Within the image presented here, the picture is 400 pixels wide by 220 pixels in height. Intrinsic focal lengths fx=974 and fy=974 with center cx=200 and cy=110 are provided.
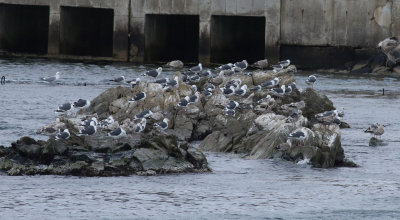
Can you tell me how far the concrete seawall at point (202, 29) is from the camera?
39.9 metres

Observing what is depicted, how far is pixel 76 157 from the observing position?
17.4 metres

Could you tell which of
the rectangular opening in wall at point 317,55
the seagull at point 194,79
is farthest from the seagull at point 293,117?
the rectangular opening in wall at point 317,55

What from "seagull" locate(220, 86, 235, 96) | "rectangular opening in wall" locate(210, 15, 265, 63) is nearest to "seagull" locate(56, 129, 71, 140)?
"seagull" locate(220, 86, 235, 96)

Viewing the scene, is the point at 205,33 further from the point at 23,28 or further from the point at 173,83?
the point at 173,83

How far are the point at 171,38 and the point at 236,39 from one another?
3.22 metres

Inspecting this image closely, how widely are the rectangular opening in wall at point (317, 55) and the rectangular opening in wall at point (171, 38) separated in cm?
628

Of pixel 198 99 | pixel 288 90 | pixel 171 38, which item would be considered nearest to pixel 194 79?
pixel 198 99

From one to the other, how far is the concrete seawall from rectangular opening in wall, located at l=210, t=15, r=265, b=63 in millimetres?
44

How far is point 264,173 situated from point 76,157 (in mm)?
3480

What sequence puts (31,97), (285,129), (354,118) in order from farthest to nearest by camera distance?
(31,97) → (354,118) → (285,129)

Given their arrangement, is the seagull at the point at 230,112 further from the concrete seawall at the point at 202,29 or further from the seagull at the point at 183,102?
the concrete seawall at the point at 202,29

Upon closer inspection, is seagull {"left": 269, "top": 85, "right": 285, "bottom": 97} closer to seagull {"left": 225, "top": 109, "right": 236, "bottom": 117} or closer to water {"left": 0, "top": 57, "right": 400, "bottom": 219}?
seagull {"left": 225, "top": 109, "right": 236, "bottom": 117}

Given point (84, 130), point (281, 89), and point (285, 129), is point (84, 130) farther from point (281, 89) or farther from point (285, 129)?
point (281, 89)

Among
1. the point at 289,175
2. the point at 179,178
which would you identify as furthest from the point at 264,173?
the point at 179,178
